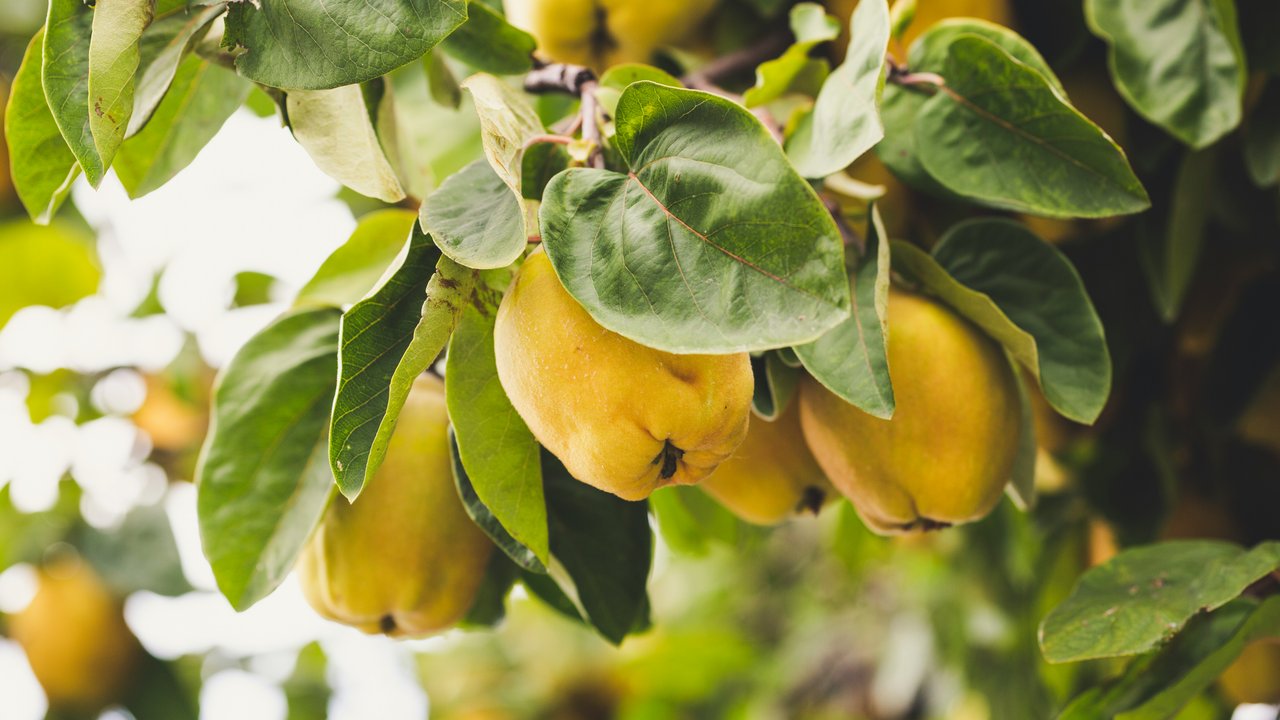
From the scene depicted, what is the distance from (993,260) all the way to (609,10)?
446 millimetres

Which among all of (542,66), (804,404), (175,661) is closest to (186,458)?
(175,661)

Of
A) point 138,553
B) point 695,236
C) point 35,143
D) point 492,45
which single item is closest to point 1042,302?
point 695,236

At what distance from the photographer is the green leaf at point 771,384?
74 cm

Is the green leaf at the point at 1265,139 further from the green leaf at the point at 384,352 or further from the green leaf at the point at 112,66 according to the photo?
the green leaf at the point at 112,66

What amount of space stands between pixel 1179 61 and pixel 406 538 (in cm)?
75

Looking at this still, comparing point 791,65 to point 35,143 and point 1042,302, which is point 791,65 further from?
point 35,143

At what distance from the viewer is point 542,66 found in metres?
0.86

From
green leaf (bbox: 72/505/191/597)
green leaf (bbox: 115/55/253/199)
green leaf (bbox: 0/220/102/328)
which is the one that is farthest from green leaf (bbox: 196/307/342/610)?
green leaf (bbox: 0/220/102/328)

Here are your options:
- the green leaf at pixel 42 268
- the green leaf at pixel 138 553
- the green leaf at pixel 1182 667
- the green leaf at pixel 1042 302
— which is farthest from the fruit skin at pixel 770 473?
the green leaf at pixel 42 268

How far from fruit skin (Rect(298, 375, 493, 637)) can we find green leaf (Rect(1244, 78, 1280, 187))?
0.76m

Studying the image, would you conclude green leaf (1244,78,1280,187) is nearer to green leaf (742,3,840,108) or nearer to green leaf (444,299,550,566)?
green leaf (742,3,840,108)

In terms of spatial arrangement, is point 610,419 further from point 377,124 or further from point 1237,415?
point 1237,415

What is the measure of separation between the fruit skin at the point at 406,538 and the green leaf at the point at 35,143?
286 mm

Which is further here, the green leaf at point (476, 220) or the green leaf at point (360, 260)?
the green leaf at point (360, 260)
